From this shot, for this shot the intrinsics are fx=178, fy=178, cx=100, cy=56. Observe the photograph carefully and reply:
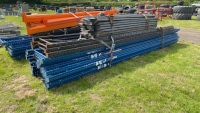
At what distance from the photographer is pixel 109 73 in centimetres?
591

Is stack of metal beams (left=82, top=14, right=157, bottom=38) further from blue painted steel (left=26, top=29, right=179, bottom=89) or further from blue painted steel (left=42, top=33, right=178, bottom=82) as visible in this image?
blue painted steel (left=42, top=33, right=178, bottom=82)

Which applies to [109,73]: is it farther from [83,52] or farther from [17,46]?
[17,46]

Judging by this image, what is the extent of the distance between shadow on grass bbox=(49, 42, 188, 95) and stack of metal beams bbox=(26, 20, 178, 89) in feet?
0.53

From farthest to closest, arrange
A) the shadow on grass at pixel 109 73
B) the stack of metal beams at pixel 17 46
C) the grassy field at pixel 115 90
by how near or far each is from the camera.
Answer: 1. the stack of metal beams at pixel 17 46
2. the shadow on grass at pixel 109 73
3. the grassy field at pixel 115 90

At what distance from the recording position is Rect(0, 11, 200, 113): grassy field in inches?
168

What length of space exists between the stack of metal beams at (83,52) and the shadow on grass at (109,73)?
0.53ft

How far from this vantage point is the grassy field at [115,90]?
14.0 ft

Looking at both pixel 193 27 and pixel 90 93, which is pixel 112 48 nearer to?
pixel 90 93

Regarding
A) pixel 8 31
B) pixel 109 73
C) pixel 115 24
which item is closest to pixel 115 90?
pixel 109 73

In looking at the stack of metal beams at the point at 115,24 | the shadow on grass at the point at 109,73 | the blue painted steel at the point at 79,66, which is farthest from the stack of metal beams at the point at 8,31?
the shadow on grass at the point at 109,73

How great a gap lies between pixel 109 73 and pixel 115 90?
108cm

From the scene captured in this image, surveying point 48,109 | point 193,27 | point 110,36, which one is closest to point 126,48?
point 110,36

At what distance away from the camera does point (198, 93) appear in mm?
4785

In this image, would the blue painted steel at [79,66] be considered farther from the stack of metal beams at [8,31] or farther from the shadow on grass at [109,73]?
the stack of metal beams at [8,31]
